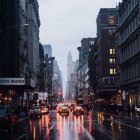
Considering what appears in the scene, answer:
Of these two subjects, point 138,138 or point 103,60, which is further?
point 103,60

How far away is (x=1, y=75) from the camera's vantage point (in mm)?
83562

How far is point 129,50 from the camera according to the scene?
98.5 metres

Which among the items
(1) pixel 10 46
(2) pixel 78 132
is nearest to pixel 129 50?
(1) pixel 10 46

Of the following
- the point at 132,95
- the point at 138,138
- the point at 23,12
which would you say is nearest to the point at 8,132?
the point at 138,138

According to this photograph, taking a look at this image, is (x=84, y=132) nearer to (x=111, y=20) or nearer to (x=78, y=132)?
(x=78, y=132)

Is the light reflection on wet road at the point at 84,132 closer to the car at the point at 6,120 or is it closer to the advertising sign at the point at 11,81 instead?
the car at the point at 6,120

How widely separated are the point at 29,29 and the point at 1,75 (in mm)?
48564

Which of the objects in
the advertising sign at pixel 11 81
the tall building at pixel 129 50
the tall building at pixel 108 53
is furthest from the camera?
the tall building at pixel 108 53

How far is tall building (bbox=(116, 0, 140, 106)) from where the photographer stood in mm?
86938

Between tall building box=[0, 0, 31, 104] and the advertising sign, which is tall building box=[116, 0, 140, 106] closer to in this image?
tall building box=[0, 0, 31, 104]

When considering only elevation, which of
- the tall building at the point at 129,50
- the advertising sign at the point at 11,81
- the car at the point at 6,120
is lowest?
the car at the point at 6,120

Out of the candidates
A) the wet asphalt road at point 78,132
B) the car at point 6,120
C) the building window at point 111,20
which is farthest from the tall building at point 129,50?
the car at point 6,120

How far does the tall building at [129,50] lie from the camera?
86938mm

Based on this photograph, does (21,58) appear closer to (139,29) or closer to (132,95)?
(132,95)
